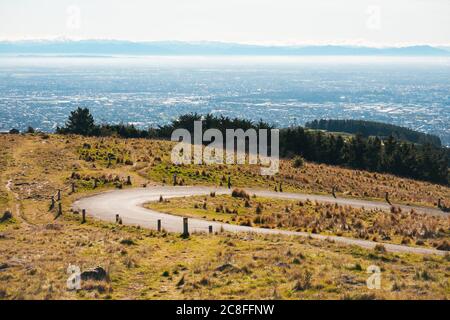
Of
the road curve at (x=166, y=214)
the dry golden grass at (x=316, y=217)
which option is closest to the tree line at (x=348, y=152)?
the road curve at (x=166, y=214)

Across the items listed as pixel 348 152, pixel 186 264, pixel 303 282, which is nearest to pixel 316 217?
pixel 186 264

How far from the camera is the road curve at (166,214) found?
2603 cm

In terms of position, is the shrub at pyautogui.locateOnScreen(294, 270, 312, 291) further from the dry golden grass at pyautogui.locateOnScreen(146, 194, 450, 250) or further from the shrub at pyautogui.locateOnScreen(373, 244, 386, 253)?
the dry golden grass at pyautogui.locateOnScreen(146, 194, 450, 250)

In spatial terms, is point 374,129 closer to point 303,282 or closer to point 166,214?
point 166,214

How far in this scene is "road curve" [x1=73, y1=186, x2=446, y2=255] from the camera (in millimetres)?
26034

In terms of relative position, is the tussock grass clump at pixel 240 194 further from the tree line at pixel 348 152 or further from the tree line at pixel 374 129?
the tree line at pixel 374 129

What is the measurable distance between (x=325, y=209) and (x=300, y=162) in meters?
23.0

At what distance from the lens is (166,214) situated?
108 ft

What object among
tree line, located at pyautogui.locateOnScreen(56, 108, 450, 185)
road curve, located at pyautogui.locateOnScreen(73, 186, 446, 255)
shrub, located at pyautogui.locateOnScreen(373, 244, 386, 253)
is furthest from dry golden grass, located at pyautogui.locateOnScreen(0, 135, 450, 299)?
tree line, located at pyautogui.locateOnScreen(56, 108, 450, 185)

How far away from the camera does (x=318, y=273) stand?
1777 cm

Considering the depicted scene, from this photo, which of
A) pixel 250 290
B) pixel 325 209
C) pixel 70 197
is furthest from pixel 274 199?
pixel 250 290

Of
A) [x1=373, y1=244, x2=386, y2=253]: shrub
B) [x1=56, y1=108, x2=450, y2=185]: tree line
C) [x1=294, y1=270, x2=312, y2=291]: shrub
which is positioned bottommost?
[x1=56, y1=108, x2=450, y2=185]: tree line

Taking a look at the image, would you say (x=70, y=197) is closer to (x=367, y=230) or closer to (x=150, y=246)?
(x=150, y=246)
